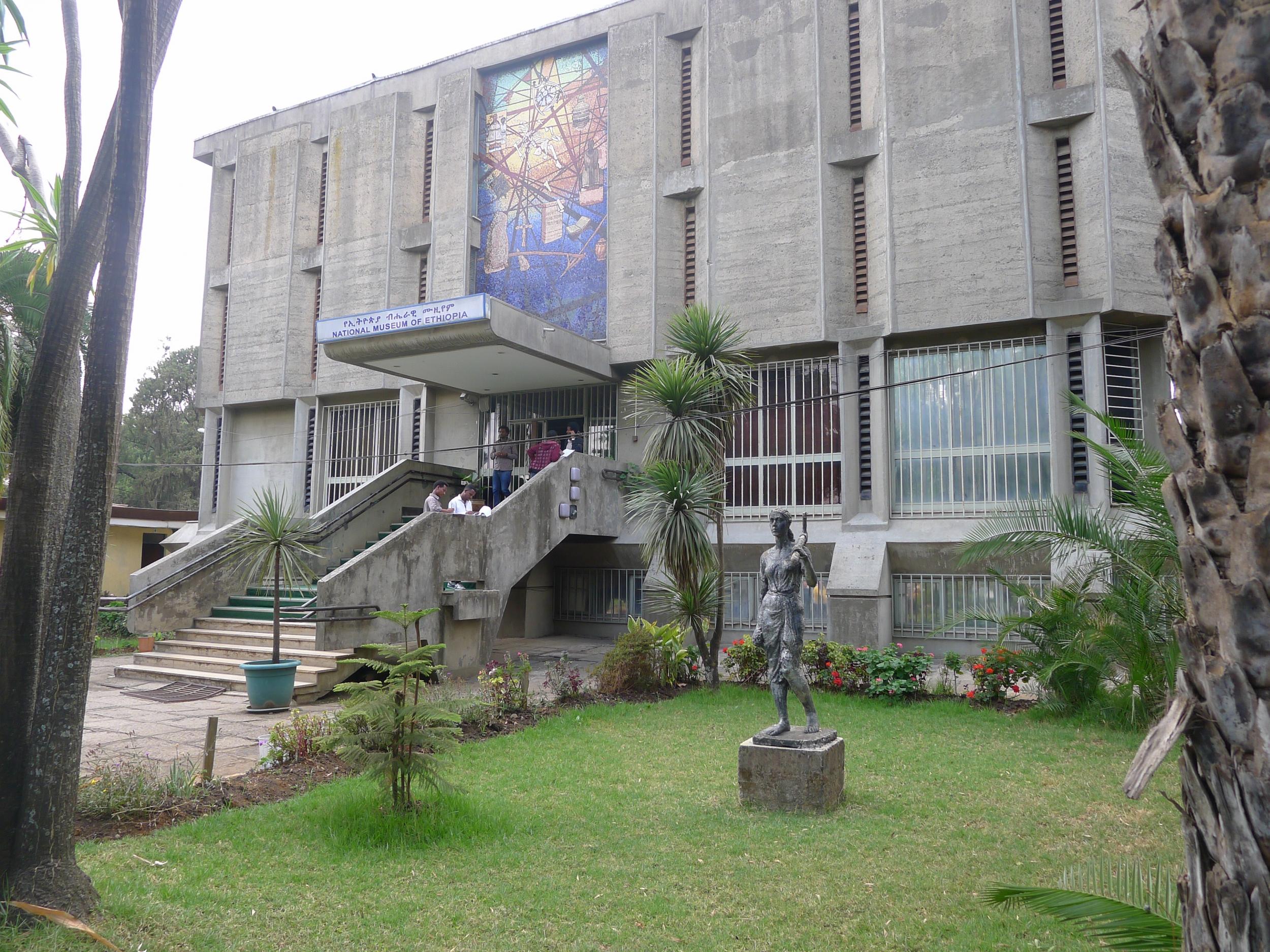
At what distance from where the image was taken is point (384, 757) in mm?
6129

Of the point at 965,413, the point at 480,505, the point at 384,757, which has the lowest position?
the point at 384,757

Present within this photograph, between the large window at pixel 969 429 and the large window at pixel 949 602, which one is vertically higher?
the large window at pixel 969 429

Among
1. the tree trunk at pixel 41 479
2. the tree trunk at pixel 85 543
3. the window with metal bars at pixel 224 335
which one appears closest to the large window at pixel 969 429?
the tree trunk at pixel 85 543

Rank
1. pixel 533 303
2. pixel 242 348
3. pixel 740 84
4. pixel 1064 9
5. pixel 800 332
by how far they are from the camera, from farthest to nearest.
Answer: pixel 242 348, pixel 533 303, pixel 740 84, pixel 800 332, pixel 1064 9

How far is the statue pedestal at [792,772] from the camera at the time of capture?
6.90 m

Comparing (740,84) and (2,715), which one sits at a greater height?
(740,84)

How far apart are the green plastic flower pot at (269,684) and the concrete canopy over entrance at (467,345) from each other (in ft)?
Result: 23.2

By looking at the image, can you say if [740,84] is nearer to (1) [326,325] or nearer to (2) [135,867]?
(1) [326,325]

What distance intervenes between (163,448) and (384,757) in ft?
139

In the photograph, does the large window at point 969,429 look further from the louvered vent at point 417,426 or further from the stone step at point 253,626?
the louvered vent at point 417,426

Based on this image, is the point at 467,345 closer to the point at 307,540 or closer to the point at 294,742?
the point at 307,540

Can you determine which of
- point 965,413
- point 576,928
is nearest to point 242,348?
point 965,413

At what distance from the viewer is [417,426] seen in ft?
70.3

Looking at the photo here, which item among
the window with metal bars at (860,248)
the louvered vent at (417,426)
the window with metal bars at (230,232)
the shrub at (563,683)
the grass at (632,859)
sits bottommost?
the grass at (632,859)
